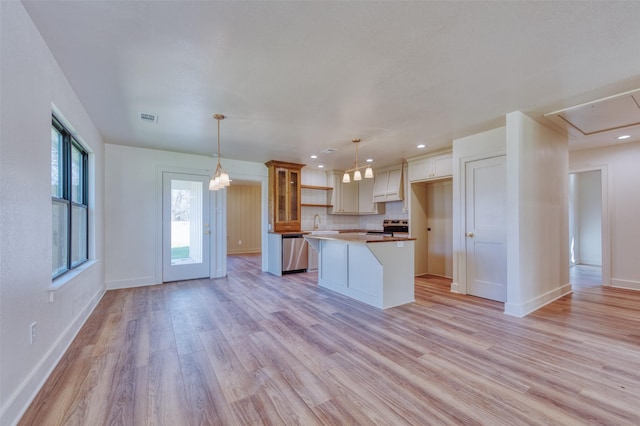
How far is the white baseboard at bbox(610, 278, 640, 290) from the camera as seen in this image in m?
4.57

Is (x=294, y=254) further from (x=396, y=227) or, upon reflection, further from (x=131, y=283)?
(x=131, y=283)

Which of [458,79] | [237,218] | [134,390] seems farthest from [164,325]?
[237,218]

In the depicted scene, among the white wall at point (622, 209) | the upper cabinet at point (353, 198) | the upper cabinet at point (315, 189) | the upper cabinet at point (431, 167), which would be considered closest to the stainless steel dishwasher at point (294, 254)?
the upper cabinet at point (315, 189)

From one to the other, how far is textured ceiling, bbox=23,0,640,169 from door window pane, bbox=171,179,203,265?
5.86 ft

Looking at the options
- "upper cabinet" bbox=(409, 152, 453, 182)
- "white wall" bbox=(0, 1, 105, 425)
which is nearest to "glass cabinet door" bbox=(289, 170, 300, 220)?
"upper cabinet" bbox=(409, 152, 453, 182)

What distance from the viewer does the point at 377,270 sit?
3.69 m

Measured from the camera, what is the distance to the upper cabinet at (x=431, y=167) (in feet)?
16.4

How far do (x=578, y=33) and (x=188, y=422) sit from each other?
3535 millimetres

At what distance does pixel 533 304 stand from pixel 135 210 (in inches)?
245

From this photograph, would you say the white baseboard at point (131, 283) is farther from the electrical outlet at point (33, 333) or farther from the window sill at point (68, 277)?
the electrical outlet at point (33, 333)

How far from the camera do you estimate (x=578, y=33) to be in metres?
1.91

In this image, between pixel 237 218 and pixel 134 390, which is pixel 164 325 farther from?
pixel 237 218

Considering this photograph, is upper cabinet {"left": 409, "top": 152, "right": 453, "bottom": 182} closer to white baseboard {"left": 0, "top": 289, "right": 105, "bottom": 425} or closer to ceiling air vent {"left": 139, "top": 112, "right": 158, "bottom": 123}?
ceiling air vent {"left": 139, "top": 112, "right": 158, "bottom": 123}

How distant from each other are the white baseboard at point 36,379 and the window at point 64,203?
589mm
